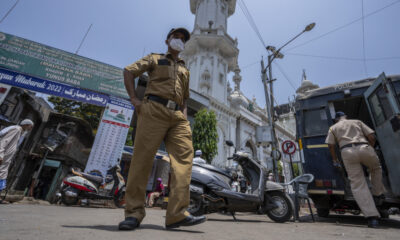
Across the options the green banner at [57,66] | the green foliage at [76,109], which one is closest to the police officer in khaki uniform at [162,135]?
the green banner at [57,66]

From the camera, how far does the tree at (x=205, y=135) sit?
15.4m

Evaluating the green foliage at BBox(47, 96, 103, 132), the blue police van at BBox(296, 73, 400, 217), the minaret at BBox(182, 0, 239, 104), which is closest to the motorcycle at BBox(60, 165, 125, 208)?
the blue police van at BBox(296, 73, 400, 217)

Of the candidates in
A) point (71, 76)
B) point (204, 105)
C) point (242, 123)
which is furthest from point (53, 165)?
point (242, 123)

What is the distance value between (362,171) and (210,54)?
23.8m

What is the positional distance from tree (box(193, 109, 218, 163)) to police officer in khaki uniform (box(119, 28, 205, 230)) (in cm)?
1341

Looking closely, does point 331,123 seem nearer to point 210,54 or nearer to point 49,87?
point 49,87

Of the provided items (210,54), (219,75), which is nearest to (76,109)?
(219,75)

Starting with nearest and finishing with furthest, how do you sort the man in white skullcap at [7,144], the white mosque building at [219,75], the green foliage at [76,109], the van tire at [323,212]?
the man in white skullcap at [7,144] < the van tire at [323,212] < the green foliage at [76,109] < the white mosque building at [219,75]

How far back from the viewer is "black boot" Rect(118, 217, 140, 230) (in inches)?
59.2

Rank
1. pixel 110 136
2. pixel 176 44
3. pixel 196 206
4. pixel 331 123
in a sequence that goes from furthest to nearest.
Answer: pixel 110 136 → pixel 331 123 → pixel 196 206 → pixel 176 44

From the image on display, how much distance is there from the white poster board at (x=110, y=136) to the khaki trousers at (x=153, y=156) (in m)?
7.26

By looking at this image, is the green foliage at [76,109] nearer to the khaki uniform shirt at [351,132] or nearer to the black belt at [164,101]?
the black belt at [164,101]

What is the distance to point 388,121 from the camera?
3.55 meters

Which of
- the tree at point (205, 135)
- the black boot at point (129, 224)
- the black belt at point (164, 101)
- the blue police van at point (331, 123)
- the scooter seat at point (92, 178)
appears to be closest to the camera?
the black boot at point (129, 224)
